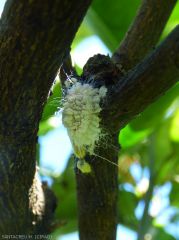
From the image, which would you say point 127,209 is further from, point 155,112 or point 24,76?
point 24,76

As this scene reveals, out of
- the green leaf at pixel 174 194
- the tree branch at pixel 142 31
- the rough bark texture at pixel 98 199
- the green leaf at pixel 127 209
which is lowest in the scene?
the green leaf at pixel 174 194

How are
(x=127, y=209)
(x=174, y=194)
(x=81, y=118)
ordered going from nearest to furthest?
(x=81, y=118) < (x=127, y=209) < (x=174, y=194)

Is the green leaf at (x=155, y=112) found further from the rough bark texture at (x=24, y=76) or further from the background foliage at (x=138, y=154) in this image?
the rough bark texture at (x=24, y=76)

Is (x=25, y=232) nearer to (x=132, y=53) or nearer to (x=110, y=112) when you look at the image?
(x=110, y=112)

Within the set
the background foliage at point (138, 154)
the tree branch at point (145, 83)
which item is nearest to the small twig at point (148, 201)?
the background foliage at point (138, 154)

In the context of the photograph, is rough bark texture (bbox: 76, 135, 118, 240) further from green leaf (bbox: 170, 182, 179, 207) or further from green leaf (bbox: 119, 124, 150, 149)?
green leaf (bbox: 170, 182, 179, 207)

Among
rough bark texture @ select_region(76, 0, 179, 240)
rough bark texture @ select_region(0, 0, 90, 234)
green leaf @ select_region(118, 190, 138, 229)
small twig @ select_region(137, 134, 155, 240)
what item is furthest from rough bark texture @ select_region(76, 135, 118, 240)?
green leaf @ select_region(118, 190, 138, 229)

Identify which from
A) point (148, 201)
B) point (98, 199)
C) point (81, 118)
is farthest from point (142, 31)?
point (148, 201)
